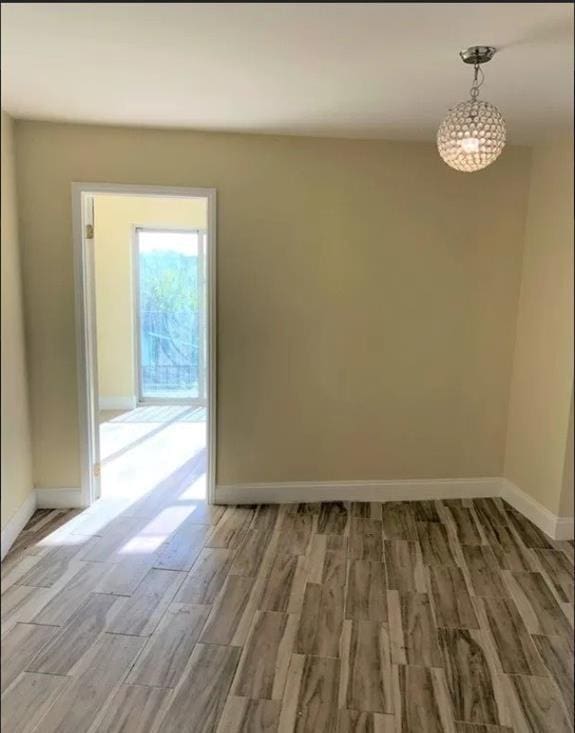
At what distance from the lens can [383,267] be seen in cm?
299

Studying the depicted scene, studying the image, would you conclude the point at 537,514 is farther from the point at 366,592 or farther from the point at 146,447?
the point at 146,447

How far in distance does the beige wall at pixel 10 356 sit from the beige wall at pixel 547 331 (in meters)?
1.17

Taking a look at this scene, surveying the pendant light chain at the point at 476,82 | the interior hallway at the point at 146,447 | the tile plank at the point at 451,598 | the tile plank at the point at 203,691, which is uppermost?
the pendant light chain at the point at 476,82

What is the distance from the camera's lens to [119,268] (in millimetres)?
5363

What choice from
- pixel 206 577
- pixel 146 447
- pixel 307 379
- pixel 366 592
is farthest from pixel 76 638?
pixel 146 447

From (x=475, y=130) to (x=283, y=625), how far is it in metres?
1.95

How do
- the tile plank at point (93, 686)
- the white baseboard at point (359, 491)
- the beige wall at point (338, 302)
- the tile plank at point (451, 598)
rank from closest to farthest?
1. the tile plank at point (93, 686)
2. the tile plank at point (451, 598)
3. the beige wall at point (338, 302)
4. the white baseboard at point (359, 491)

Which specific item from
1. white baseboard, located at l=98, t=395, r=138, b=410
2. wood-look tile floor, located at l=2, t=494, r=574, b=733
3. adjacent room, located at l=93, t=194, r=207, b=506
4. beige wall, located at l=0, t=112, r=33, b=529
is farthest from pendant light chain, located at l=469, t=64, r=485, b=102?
white baseboard, located at l=98, t=395, r=138, b=410

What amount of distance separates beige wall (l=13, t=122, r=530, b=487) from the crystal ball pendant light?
0.99m

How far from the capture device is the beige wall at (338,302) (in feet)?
9.05

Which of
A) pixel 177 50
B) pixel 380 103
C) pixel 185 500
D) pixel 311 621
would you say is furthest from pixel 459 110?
pixel 185 500

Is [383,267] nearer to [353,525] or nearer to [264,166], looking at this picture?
[264,166]

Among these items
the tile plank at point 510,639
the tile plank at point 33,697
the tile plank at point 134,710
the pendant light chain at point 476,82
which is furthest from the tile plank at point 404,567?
the pendant light chain at point 476,82

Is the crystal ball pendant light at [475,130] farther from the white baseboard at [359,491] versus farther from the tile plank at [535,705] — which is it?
the white baseboard at [359,491]
